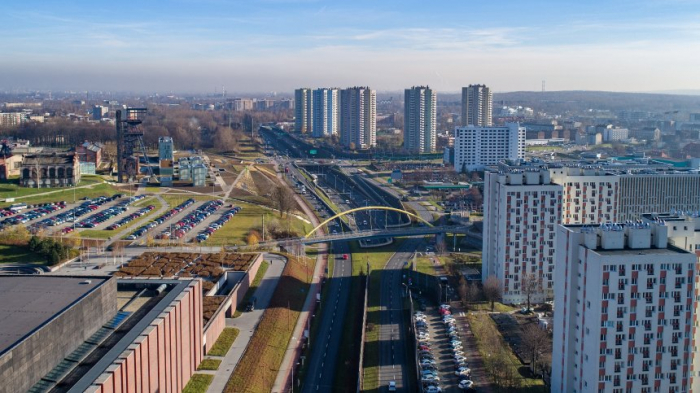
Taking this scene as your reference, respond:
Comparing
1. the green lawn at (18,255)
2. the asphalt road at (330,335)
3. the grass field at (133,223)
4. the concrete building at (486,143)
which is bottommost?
the asphalt road at (330,335)

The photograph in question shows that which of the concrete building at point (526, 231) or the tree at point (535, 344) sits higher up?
the concrete building at point (526, 231)

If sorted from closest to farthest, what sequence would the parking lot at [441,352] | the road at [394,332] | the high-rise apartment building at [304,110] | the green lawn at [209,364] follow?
the parking lot at [441,352], the green lawn at [209,364], the road at [394,332], the high-rise apartment building at [304,110]

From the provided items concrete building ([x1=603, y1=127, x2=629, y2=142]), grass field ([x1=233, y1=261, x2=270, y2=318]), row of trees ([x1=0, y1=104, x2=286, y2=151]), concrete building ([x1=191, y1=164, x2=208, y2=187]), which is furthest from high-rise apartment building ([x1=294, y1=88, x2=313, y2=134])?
grass field ([x1=233, y1=261, x2=270, y2=318])

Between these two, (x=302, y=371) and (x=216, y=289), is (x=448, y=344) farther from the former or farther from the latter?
(x=216, y=289)

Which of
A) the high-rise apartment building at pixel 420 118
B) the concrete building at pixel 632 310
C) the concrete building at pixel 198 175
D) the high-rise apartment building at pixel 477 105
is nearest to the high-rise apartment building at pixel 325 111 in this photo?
the high-rise apartment building at pixel 420 118

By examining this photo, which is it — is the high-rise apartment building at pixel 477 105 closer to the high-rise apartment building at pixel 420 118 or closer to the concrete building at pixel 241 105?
the high-rise apartment building at pixel 420 118

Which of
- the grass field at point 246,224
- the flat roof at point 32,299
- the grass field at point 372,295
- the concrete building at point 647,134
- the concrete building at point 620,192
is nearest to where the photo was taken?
the flat roof at point 32,299

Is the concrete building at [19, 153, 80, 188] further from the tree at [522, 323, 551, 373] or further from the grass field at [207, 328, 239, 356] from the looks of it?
the tree at [522, 323, 551, 373]

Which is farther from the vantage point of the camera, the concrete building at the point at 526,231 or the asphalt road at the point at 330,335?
the concrete building at the point at 526,231

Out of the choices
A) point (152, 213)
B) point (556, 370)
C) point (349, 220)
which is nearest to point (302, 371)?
point (556, 370)
